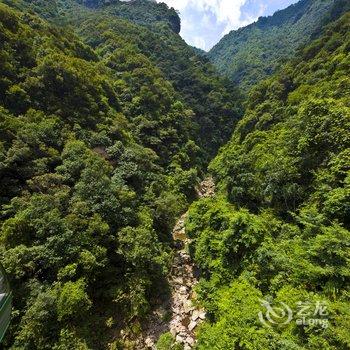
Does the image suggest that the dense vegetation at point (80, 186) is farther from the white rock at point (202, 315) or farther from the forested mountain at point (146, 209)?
the white rock at point (202, 315)

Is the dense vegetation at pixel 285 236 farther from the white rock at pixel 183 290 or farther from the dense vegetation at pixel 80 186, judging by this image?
the dense vegetation at pixel 80 186

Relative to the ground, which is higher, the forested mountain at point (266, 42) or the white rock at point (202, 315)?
the forested mountain at point (266, 42)

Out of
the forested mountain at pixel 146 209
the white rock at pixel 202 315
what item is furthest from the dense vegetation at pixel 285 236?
the white rock at pixel 202 315

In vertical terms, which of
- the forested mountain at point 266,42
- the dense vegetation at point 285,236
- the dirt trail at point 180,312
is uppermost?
the forested mountain at point 266,42

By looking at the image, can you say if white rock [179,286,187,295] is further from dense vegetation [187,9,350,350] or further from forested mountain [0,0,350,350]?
dense vegetation [187,9,350,350]

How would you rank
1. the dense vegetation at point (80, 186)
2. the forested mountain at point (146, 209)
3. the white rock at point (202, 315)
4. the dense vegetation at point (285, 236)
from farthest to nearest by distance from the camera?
the white rock at point (202, 315), the dense vegetation at point (80, 186), the forested mountain at point (146, 209), the dense vegetation at point (285, 236)

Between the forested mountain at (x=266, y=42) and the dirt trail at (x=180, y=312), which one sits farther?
the forested mountain at (x=266, y=42)

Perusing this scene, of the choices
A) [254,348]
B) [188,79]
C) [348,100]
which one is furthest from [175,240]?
[188,79]

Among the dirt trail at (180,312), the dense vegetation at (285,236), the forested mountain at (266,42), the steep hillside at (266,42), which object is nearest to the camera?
the dense vegetation at (285,236)

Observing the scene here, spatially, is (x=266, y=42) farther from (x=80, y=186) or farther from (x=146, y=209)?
(x=80, y=186)
